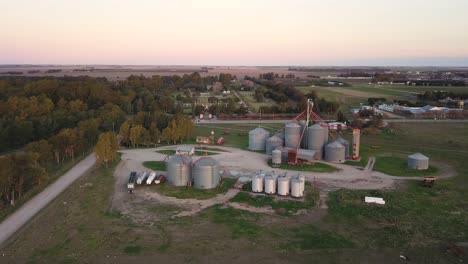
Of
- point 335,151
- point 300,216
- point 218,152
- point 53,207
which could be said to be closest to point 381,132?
point 335,151

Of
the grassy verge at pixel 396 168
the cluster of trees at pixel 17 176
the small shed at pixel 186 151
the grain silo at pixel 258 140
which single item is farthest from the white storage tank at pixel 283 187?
the cluster of trees at pixel 17 176

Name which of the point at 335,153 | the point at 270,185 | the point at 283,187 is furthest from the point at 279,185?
the point at 335,153

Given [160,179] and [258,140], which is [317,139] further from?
[160,179]

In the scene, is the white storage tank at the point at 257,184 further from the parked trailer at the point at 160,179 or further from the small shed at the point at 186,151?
the small shed at the point at 186,151

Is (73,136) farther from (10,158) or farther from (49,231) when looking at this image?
(49,231)

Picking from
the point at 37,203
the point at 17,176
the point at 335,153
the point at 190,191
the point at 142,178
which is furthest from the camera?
the point at 335,153

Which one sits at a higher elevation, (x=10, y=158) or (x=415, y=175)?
(x=10, y=158)
